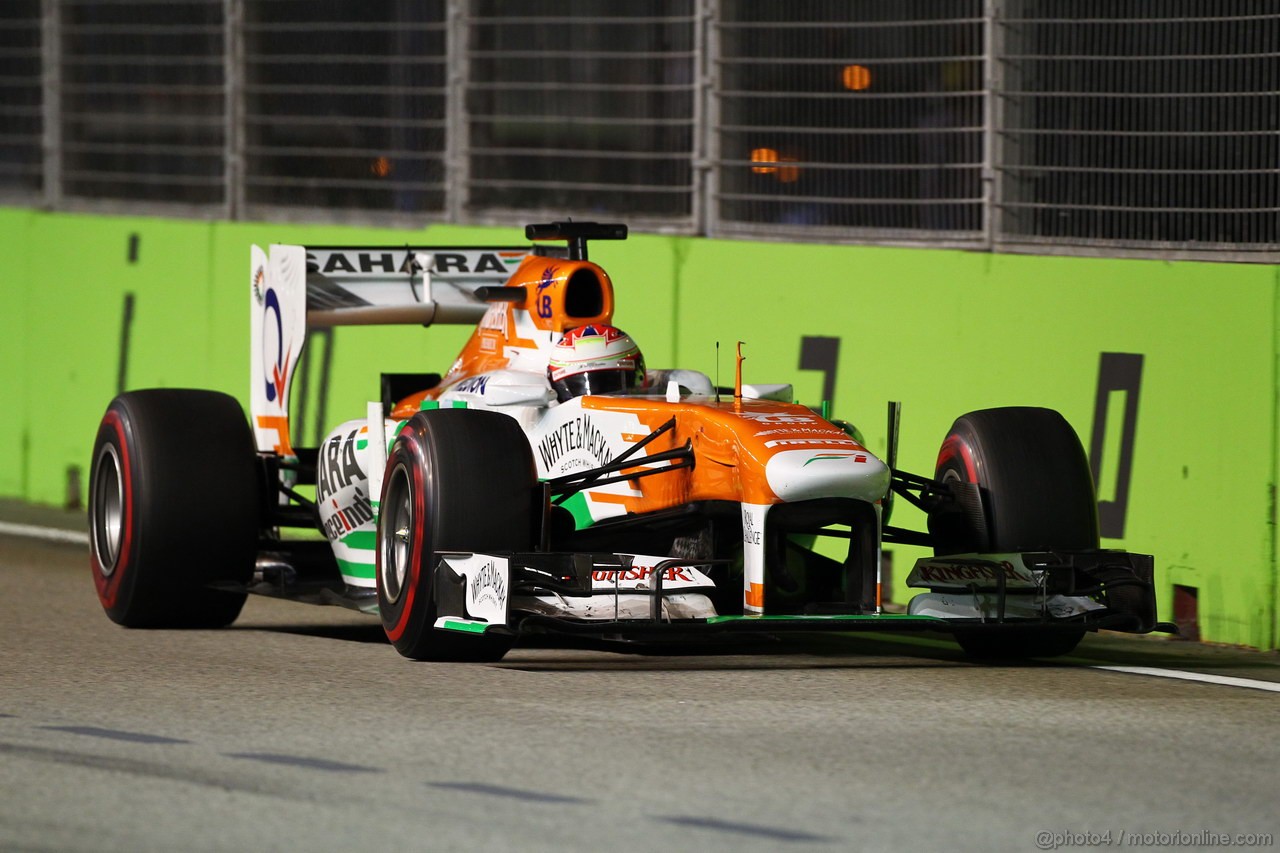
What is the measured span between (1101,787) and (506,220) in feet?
26.0

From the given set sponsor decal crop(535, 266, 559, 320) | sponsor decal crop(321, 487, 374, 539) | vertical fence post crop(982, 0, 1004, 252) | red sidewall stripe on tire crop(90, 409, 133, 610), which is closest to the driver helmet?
sponsor decal crop(535, 266, 559, 320)

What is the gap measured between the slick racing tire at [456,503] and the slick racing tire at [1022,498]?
167 cm

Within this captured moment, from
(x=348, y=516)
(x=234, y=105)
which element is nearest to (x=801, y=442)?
(x=348, y=516)

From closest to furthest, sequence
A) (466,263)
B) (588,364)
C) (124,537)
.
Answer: (588,364)
(124,537)
(466,263)

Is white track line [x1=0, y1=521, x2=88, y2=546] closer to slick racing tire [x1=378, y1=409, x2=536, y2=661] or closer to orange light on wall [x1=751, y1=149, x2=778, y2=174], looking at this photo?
orange light on wall [x1=751, y1=149, x2=778, y2=174]

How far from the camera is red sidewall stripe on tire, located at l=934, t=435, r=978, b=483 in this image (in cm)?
884

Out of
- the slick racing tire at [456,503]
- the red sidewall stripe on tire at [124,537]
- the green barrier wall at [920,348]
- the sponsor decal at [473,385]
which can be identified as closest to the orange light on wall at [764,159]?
the green barrier wall at [920,348]

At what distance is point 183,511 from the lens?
9.50 m

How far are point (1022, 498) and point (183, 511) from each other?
3.32m

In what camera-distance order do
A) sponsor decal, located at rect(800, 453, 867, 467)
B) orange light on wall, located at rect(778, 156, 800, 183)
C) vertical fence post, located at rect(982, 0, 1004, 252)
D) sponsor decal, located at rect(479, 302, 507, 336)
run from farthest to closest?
orange light on wall, located at rect(778, 156, 800, 183) → vertical fence post, located at rect(982, 0, 1004, 252) → sponsor decal, located at rect(479, 302, 507, 336) → sponsor decal, located at rect(800, 453, 867, 467)

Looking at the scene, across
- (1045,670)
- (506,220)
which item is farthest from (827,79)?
(1045,670)

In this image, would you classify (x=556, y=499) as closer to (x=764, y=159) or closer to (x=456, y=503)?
(x=456, y=503)

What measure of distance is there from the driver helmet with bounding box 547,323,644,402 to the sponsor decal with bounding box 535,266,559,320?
0.49 ft

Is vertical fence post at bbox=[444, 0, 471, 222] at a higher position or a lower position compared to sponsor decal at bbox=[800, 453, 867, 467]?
higher
